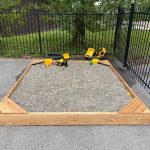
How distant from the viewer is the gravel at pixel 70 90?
365 centimetres

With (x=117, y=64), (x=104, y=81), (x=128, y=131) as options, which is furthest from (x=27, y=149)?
(x=117, y=64)

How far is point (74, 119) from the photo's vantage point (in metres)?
3.31

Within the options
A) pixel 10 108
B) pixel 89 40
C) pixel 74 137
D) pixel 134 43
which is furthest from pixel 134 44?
pixel 10 108

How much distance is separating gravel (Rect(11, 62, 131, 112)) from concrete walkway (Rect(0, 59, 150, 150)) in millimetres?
354

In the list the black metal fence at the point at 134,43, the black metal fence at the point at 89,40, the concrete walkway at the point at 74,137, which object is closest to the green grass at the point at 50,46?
the black metal fence at the point at 89,40

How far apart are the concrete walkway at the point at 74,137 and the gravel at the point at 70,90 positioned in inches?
13.9

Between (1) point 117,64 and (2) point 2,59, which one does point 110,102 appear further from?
(2) point 2,59

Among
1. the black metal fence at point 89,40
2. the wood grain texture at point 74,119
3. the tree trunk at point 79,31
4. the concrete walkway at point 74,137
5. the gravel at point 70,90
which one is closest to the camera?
the concrete walkway at point 74,137

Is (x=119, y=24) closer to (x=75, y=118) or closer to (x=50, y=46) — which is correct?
(x=50, y=46)

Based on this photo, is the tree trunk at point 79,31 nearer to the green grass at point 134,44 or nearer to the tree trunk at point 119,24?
the tree trunk at point 119,24

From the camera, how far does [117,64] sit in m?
6.41

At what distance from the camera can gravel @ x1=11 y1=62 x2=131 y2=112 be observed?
12.0 feet

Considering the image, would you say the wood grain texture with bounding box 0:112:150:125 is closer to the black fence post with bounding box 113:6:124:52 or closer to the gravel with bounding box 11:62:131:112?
the gravel with bounding box 11:62:131:112

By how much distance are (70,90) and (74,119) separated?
0.99 m
